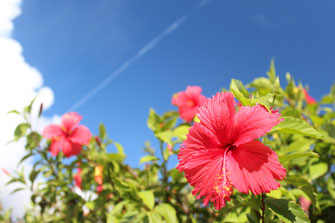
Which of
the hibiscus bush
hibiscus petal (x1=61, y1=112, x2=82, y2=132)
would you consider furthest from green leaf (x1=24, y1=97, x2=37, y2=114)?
hibiscus petal (x1=61, y1=112, x2=82, y2=132)

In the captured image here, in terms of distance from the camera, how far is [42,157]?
2.82m

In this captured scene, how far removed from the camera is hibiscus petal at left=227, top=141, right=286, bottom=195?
995 millimetres

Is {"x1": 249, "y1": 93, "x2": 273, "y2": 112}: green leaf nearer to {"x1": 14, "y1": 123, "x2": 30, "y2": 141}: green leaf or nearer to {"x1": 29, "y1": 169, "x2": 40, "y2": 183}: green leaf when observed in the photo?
{"x1": 14, "y1": 123, "x2": 30, "y2": 141}: green leaf

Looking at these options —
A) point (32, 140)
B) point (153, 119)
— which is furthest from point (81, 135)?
point (153, 119)

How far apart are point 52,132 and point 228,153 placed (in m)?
2.26

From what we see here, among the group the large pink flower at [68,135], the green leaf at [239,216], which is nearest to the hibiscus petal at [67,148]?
the large pink flower at [68,135]

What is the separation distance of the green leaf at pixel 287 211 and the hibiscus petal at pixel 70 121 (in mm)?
2307

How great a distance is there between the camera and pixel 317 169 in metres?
1.89

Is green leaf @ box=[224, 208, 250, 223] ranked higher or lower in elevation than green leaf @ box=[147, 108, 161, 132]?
lower

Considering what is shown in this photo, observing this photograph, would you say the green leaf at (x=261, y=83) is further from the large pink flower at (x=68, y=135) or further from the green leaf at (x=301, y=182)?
the large pink flower at (x=68, y=135)

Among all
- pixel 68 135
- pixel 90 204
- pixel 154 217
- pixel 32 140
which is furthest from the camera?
pixel 68 135

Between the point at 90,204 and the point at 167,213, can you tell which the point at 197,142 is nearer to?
the point at 167,213

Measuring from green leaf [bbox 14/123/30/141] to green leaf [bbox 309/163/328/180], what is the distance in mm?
2554

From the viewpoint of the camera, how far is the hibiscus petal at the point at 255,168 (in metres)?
0.99
